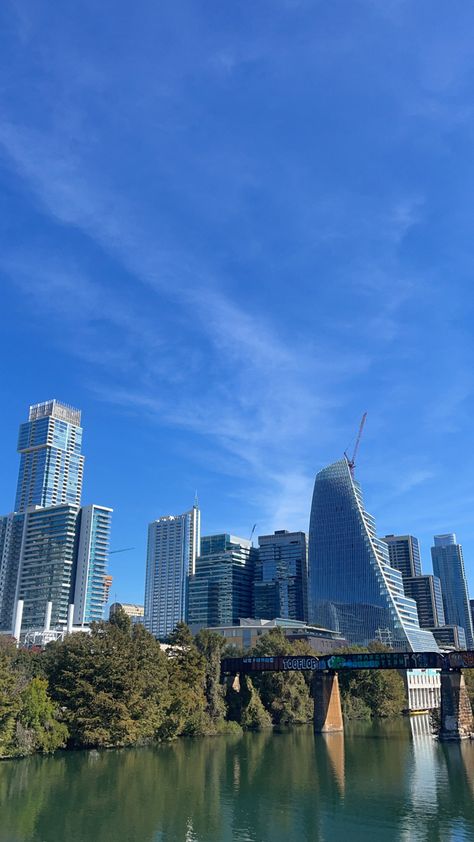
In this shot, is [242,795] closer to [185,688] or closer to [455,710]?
[185,688]

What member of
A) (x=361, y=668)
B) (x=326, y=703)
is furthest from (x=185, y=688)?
(x=361, y=668)

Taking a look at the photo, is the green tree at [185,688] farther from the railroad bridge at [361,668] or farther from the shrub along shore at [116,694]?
the railroad bridge at [361,668]

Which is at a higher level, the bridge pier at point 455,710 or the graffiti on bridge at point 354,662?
the graffiti on bridge at point 354,662

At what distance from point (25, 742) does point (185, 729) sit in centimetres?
3130

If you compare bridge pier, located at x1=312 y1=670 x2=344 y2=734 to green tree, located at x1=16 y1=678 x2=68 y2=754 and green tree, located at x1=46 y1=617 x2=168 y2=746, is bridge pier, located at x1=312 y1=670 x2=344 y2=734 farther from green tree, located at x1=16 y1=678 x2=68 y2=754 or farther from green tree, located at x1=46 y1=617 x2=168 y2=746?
green tree, located at x1=16 y1=678 x2=68 y2=754

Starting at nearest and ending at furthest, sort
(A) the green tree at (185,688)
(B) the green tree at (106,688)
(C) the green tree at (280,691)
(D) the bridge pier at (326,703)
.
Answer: (B) the green tree at (106,688), (A) the green tree at (185,688), (D) the bridge pier at (326,703), (C) the green tree at (280,691)

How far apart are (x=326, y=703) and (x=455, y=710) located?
824 inches

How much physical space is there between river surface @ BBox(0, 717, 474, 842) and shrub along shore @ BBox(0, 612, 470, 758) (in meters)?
2.70

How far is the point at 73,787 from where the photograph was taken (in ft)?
174

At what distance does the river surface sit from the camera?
39906mm

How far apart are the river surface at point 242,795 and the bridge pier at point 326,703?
1901cm

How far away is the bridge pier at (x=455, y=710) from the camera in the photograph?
285 feet

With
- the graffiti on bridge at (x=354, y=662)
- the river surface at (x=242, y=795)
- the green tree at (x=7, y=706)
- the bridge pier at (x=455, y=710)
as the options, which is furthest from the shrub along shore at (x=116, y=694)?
the bridge pier at (x=455, y=710)

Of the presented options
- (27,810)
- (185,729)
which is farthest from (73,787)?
(185,729)
